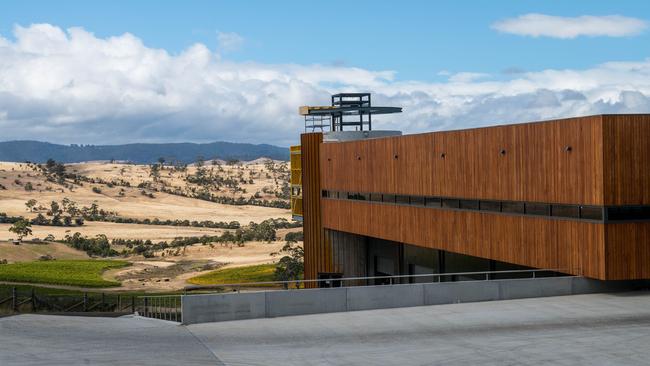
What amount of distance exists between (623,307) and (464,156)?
1126 centimetres

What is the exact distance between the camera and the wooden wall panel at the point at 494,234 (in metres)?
28.9

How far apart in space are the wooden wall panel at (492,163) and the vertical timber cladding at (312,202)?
4276 mm

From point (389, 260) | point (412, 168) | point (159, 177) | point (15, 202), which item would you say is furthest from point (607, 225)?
point (159, 177)

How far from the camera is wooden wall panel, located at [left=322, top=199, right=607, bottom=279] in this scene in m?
28.9

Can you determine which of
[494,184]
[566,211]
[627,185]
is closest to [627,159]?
[627,185]

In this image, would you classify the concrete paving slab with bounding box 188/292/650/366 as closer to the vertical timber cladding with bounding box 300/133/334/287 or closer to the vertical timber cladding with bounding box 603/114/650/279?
the vertical timber cladding with bounding box 603/114/650/279

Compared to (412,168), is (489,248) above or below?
below

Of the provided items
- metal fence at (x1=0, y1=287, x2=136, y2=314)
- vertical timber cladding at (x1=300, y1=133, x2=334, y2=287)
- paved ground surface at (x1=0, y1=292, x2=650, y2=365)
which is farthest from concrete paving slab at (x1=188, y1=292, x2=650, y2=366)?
vertical timber cladding at (x1=300, y1=133, x2=334, y2=287)

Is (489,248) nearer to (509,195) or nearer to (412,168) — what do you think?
(509,195)

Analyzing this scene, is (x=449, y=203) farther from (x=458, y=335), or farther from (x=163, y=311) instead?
(x=163, y=311)

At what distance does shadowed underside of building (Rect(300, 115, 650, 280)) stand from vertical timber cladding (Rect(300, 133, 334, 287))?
7 cm

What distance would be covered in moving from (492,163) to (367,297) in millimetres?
9583

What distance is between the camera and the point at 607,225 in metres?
27.9

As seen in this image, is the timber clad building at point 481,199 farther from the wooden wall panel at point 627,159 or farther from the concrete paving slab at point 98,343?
the concrete paving slab at point 98,343
